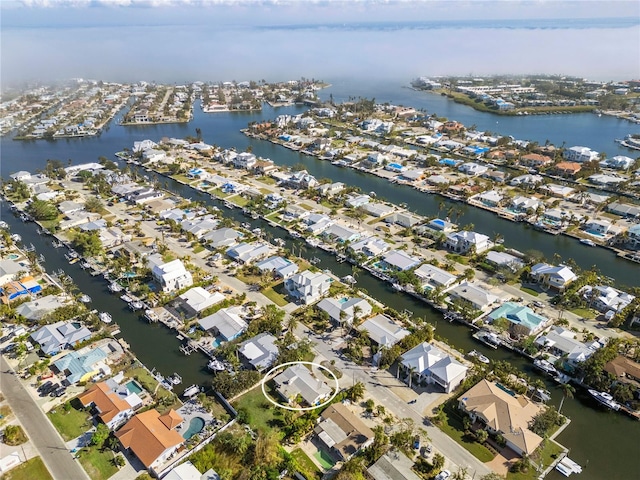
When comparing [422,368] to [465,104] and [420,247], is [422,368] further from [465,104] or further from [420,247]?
[465,104]

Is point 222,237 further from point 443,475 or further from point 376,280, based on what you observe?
point 443,475

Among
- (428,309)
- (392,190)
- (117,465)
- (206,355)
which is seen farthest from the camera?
(392,190)

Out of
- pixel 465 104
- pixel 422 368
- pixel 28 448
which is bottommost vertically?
pixel 28 448

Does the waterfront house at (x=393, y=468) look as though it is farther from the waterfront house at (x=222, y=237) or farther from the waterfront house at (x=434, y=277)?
the waterfront house at (x=222, y=237)

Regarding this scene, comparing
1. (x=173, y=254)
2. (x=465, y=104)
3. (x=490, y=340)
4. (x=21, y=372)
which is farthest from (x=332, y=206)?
(x=465, y=104)

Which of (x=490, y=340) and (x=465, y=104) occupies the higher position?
(x=465, y=104)

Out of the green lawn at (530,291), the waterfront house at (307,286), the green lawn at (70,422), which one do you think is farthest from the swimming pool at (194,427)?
the green lawn at (530,291)

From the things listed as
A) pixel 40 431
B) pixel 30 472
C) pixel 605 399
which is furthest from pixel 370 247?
pixel 30 472
